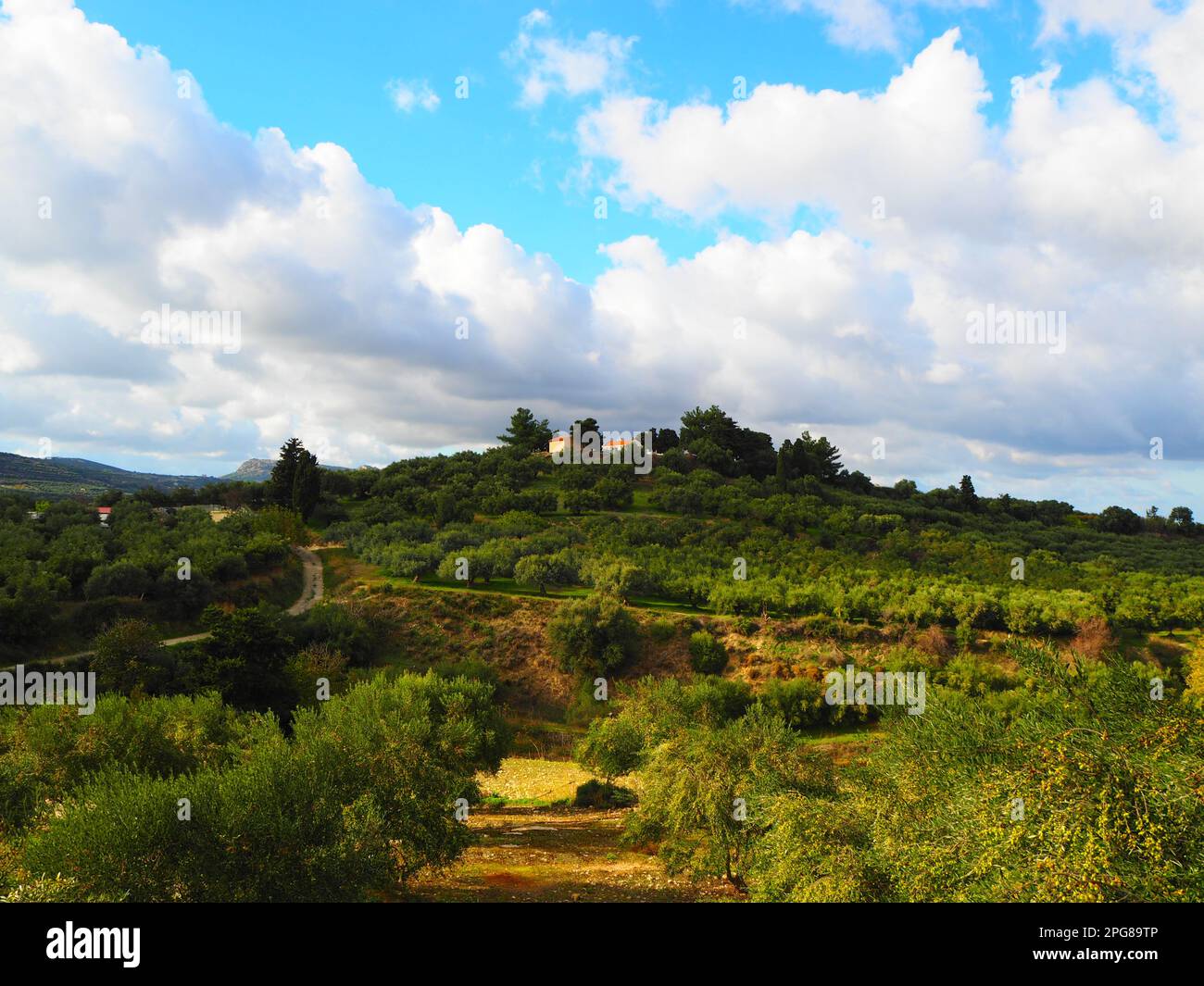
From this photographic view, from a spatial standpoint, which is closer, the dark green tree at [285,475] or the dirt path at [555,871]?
the dirt path at [555,871]

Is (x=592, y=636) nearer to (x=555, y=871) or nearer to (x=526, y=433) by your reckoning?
(x=555, y=871)

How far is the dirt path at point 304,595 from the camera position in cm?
3747

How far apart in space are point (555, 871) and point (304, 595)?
Result: 3941 centimetres

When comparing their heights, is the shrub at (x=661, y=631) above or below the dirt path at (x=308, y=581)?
below

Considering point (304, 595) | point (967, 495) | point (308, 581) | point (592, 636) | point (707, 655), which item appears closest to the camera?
point (707, 655)

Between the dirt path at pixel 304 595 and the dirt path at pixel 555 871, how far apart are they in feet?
78.6

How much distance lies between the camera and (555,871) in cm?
2145

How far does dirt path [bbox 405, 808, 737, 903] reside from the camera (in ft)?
61.9

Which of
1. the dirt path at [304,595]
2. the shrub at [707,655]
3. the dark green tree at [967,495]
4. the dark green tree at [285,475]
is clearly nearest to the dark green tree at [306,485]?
the dark green tree at [285,475]

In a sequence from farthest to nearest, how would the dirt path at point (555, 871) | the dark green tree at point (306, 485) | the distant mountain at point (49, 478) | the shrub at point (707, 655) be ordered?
the distant mountain at point (49, 478) < the dark green tree at point (306, 485) < the shrub at point (707, 655) < the dirt path at point (555, 871)

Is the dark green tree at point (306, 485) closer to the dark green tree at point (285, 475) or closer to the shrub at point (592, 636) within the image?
the dark green tree at point (285, 475)

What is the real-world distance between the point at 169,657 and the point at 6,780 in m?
18.6

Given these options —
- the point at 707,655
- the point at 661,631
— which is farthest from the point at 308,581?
the point at 707,655

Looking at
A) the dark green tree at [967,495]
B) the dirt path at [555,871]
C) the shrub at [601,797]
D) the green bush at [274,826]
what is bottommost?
the shrub at [601,797]
